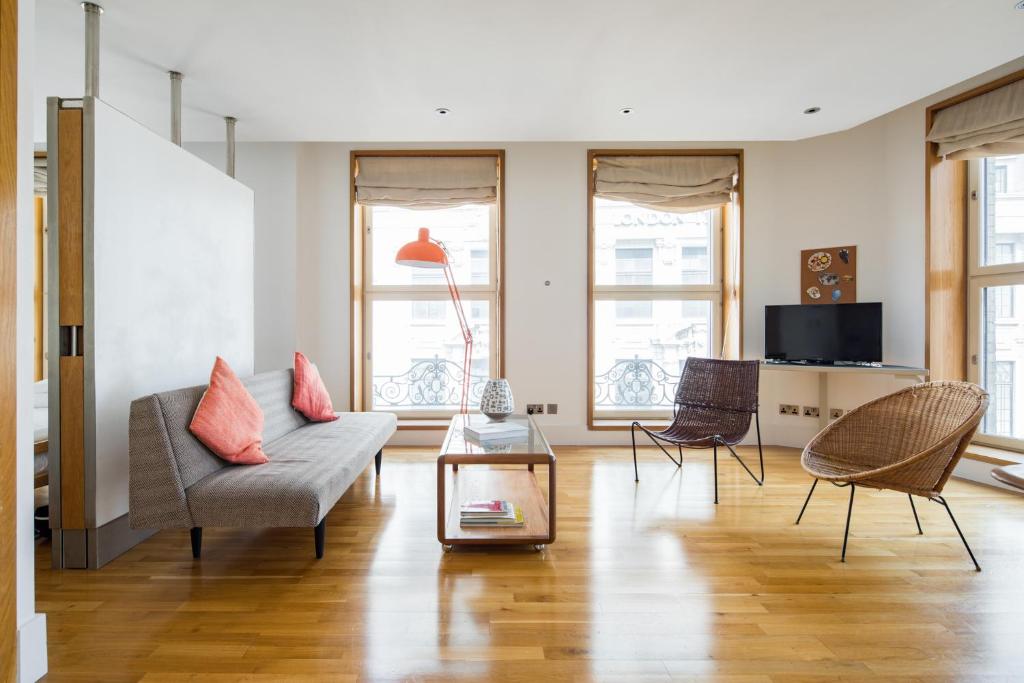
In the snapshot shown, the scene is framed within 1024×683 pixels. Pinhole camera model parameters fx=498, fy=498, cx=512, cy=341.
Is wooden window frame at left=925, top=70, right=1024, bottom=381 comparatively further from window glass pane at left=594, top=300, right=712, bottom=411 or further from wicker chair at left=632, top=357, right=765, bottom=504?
window glass pane at left=594, top=300, right=712, bottom=411

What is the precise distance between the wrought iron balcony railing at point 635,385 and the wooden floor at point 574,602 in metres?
1.84

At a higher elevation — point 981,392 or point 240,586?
point 981,392

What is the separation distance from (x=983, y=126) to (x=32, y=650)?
222 inches

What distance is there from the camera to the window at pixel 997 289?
3479mm

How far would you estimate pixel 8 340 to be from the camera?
4.73ft

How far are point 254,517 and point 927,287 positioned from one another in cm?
475

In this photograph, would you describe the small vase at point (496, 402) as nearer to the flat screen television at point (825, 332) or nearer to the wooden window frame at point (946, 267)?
the flat screen television at point (825, 332)

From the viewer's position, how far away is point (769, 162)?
4582 mm

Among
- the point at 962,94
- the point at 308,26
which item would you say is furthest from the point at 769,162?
the point at 308,26

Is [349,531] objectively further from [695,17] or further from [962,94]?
[962,94]

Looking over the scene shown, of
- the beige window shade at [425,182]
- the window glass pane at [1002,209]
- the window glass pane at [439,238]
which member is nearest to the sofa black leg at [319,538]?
the window glass pane at [439,238]

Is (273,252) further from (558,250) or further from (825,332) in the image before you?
(825,332)

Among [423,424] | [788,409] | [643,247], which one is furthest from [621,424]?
[423,424]

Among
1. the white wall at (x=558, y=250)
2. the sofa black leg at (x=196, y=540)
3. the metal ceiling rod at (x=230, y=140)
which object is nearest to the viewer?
the sofa black leg at (x=196, y=540)
